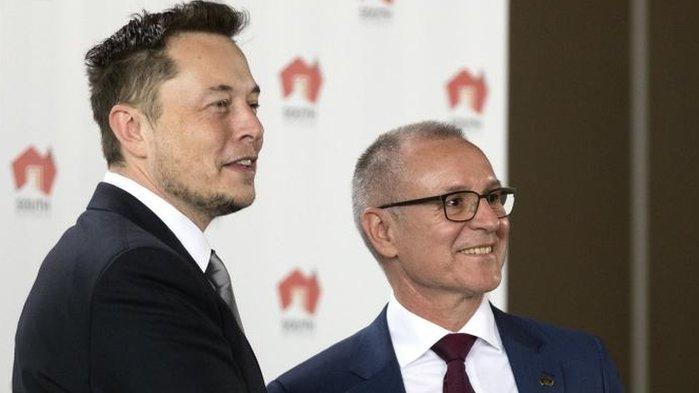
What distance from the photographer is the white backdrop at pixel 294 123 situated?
12.6 feet

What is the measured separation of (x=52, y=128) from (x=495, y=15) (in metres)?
1.41

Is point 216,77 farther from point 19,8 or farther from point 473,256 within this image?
point 19,8

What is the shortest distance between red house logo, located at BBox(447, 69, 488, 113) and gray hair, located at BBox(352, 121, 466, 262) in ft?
4.90

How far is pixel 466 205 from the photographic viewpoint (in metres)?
2.44

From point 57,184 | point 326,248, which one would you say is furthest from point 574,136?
point 57,184

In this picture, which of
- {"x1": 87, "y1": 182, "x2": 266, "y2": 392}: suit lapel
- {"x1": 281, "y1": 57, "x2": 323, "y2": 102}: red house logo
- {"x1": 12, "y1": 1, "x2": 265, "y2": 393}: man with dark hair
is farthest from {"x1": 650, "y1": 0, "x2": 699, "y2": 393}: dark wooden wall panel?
{"x1": 87, "y1": 182, "x2": 266, "y2": 392}: suit lapel

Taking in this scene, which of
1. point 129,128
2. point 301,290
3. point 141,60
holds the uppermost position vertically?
point 141,60

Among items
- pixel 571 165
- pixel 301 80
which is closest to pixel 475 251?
pixel 301 80

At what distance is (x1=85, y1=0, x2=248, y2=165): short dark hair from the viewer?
6.57 ft

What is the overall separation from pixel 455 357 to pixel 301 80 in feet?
5.83

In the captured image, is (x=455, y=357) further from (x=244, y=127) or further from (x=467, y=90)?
(x=467, y=90)

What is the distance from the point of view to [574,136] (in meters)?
4.42

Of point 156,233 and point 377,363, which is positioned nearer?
point 156,233

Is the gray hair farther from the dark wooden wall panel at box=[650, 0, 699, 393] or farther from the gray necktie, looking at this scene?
the dark wooden wall panel at box=[650, 0, 699, 393]
